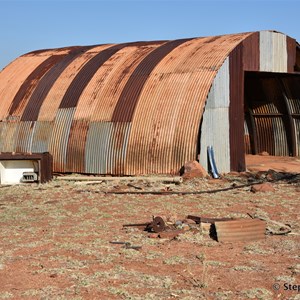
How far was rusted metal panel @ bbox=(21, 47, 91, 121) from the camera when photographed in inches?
984

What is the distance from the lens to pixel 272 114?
95.5 feet

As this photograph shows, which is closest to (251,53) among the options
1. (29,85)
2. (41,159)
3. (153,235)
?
(41,159)

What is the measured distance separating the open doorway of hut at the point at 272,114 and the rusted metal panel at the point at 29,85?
9341 mm

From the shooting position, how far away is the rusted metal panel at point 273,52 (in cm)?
2459

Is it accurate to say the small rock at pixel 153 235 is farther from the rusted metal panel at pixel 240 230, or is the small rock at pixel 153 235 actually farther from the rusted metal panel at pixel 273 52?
the rusted metal panel at pixel 273 52

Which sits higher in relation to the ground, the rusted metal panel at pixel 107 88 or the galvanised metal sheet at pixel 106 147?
the rusted metal panel at pixel 107 88

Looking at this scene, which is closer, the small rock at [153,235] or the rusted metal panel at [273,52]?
the small rock at [153,235]

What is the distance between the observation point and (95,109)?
23.3 meters

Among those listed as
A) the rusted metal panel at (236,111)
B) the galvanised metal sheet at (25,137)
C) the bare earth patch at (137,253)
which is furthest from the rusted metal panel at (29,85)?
the rusted metal panel at (236,111)

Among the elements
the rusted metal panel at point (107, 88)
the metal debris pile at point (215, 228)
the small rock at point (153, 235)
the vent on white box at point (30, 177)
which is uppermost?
the rusted metal panel at point (107, 88)

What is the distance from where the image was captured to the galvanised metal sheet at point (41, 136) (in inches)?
933

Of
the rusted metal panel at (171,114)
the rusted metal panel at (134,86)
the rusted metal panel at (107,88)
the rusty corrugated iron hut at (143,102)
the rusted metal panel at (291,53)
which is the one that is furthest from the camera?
the rusted metal panel at (291,53)

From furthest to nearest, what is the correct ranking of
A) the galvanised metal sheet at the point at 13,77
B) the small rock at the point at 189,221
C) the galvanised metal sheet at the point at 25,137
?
the galvanised metal sheet at the point at 13,77 < the galvanised metal sheet at the point at 25,137 < the small rock at the point at 189,221

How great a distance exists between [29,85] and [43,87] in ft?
3.31
